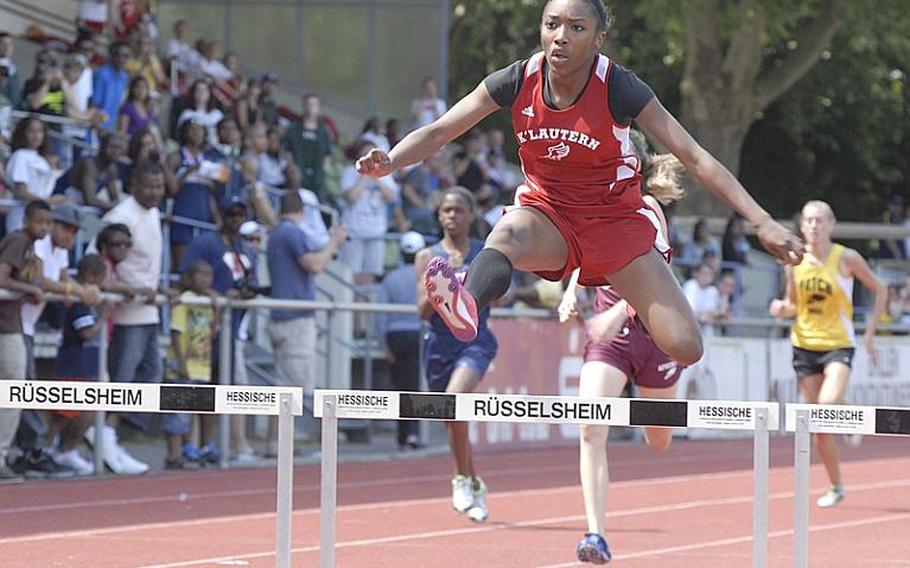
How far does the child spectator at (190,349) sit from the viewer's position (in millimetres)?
14281

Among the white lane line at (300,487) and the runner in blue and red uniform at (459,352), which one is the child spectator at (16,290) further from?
the runner in blue and red uniform at (459,352)

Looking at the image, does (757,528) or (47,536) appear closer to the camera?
(757,528)

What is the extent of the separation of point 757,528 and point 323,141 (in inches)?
556

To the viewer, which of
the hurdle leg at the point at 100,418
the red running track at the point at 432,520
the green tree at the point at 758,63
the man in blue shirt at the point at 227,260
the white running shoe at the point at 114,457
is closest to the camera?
the red running track at the point at 432,520

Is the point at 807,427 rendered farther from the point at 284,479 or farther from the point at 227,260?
the point at 227,260

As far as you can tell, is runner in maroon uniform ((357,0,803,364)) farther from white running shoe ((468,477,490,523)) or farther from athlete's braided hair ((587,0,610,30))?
white running shoe ((468,477,490,523))

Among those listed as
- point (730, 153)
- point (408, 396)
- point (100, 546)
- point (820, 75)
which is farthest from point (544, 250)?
point (820, 75)

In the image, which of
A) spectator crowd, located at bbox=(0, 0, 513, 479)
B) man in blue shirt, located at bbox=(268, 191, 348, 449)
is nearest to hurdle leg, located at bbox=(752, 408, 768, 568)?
spectator crowd, located at bbox=(0, 0, 513, 479)

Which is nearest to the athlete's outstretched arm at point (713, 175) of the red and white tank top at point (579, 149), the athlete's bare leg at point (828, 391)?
the red and white tank top at point (579, 149)

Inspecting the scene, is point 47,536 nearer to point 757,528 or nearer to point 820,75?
point 757,528

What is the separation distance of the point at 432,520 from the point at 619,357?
2537 mm

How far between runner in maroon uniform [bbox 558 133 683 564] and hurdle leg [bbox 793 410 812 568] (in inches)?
86.6

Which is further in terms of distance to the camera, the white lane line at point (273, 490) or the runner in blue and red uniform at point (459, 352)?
the white lane line at point (273, 490)

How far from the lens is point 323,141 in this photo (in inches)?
805
